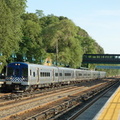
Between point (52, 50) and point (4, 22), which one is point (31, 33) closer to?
point (52, 50)

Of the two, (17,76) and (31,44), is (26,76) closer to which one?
(17,76)

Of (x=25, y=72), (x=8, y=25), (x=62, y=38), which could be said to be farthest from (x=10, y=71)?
(x=62, y=38)

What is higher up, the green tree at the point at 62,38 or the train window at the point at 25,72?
the green tree at the point at 62,38

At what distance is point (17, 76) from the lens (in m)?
27.8

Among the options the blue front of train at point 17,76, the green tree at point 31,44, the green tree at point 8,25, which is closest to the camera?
the blue front of train at point 17,76

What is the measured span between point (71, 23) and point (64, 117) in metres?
52.5

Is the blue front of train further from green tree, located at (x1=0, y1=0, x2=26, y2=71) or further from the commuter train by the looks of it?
green tree, located at (x1=0, y1=0, x2=26, y2=71)

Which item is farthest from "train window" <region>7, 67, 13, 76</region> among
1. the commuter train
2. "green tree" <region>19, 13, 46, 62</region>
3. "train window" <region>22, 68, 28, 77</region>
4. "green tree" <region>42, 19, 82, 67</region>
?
"green tree" <region>42, 19, 82, 67</region>

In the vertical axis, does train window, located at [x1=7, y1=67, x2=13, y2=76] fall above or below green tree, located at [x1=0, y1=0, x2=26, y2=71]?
below

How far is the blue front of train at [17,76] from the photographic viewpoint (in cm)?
2731

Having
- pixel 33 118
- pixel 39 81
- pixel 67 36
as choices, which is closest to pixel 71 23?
pixel 67 36

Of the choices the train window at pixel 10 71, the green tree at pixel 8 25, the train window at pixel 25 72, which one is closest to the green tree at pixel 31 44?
the green tree at pixel 8 25

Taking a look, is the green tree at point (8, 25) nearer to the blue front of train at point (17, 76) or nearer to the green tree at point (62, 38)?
the blue front of train at point (17, 76)

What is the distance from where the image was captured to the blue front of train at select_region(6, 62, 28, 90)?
27312 mm
